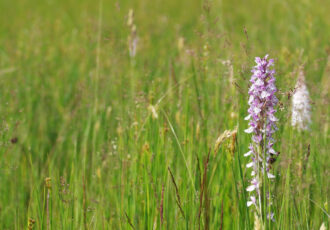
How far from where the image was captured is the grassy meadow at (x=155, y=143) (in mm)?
1901

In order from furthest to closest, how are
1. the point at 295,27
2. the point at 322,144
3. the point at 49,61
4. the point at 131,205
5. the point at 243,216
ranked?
the point at 295,27 < the point at 49,61 < the point at 322,144 < the point at 131,205 < the point at 243,216

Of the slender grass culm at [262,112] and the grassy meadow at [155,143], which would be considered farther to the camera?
the grassy meadow at [155,143]

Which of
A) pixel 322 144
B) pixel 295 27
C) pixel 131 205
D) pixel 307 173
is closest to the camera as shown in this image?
pixel 131 205

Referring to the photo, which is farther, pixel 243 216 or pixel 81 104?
pixel 81 104

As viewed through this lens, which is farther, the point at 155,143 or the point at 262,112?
the point at 155,143

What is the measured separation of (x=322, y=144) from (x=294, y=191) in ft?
1.92

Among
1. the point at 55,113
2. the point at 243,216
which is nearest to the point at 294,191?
the point at 243,216

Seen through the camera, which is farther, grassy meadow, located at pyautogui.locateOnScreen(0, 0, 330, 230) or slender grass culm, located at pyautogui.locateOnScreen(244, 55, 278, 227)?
grassy meadow, located at pyautogui.locateOnScreen(0, 0, 330, 230)

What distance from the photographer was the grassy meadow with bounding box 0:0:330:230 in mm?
1901

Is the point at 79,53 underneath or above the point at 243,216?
above

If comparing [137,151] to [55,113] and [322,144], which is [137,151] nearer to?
[322,144]

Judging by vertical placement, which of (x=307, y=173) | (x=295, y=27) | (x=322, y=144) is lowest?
(x=307, y=173)

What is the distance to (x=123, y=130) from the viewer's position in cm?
260

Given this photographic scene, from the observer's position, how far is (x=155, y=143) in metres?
2.37
